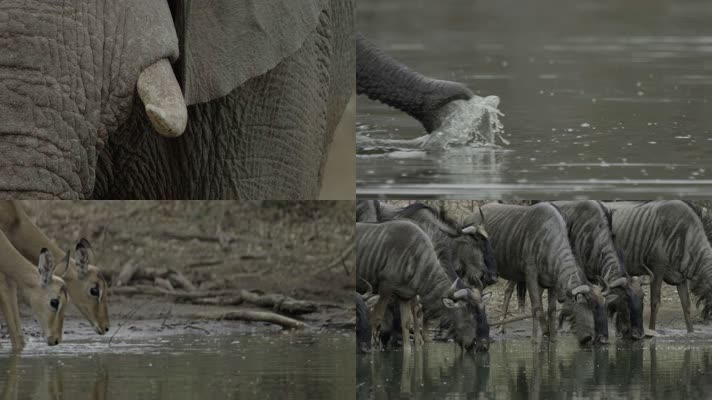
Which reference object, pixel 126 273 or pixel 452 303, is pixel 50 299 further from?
pixel 452 303

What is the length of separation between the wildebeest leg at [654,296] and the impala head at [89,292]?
1498mm

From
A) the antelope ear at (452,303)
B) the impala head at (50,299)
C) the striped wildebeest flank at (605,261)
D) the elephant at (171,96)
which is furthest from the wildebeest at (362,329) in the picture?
the impala head at (50,299)

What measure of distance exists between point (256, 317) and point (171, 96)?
0.91 m

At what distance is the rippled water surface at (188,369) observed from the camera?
376 cm

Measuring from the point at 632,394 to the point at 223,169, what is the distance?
120 cm

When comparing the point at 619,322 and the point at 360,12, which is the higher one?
the point at 360,12

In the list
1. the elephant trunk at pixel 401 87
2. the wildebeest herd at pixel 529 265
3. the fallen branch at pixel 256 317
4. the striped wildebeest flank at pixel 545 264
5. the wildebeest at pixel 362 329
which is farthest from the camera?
the elephant trunk at pixel 401 87

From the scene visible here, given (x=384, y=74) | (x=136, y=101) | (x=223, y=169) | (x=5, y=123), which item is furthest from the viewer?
(x=384, y=74)

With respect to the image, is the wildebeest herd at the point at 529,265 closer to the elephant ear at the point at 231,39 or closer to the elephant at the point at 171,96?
the elephant at the point at 171,96

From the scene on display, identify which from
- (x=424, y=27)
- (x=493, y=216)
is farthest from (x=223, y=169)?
(x=424, y=27)

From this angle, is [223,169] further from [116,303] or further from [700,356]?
[700,356]

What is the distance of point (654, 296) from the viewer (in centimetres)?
442

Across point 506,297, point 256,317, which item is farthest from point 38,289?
point 506,297

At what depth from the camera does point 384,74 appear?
5387 mm
